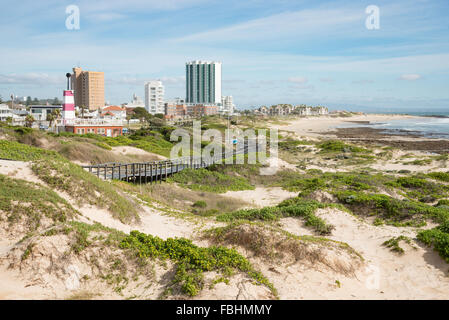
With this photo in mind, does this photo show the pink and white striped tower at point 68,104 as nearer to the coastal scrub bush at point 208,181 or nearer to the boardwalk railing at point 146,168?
the boardwalk railing at point 146,168

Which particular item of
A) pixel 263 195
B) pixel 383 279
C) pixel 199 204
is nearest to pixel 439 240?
pixel 383 279

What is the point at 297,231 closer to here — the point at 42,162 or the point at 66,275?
the point at 66,275

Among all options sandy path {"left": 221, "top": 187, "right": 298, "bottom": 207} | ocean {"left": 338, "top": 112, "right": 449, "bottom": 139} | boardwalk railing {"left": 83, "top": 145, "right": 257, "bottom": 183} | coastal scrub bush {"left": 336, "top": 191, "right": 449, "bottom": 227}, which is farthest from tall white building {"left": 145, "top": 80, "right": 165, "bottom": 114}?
coastal scrub bush {"left": 336, "top": 191, "right": 449, "bottom": 227}

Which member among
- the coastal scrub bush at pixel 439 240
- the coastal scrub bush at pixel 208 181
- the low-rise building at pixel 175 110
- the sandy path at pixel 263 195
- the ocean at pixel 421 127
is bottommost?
the sandy path at pixel 263 195

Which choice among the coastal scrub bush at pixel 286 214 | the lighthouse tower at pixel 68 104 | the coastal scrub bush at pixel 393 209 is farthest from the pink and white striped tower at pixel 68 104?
the coastal scrub bush at pixel 393 209

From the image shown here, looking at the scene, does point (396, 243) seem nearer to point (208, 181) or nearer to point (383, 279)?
point (383, 279)

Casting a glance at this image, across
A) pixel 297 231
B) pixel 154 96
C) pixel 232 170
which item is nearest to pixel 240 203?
pixel 297 231
